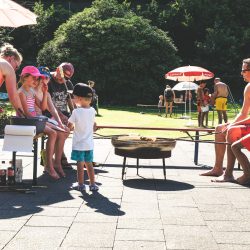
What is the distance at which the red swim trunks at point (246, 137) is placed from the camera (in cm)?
717

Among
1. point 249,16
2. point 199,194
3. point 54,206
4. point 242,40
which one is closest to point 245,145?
point 199,194

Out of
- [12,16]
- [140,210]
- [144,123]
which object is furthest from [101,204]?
[144,123]

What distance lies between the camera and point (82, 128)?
6.52 meters

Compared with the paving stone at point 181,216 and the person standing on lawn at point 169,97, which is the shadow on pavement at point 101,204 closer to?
the paving stone at point 181,216

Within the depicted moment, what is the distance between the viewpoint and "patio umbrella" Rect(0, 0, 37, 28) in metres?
7.10

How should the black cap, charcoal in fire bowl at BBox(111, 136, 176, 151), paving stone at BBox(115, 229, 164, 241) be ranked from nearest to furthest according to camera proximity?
1. paving stone at BBox(115, 229, 164, 241)
2. the black cap
3. charcoal in fire bowl at BBox(111, 136, 176, 151)

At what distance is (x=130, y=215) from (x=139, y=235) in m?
0.78

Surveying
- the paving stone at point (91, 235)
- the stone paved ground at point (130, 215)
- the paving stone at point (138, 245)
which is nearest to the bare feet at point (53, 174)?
the stone paved ground at point (130, 215)

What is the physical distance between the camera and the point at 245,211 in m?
5.64

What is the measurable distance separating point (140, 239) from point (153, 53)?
115ft

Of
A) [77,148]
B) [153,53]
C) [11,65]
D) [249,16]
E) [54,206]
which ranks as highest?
[249,16]

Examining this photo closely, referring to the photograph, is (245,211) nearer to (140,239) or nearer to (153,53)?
(140,239)

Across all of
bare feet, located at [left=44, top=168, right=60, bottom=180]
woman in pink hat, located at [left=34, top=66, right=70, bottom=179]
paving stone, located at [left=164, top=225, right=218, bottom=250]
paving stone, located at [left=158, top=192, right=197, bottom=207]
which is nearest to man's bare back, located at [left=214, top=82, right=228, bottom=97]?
woman in pink hat, located at [left=34, top=66, right=70, bottom=179]

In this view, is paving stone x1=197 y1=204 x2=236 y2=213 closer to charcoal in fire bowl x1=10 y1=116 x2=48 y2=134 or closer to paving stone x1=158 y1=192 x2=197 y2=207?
paving stone x1=158 y1=192 x2=197 y2=207
